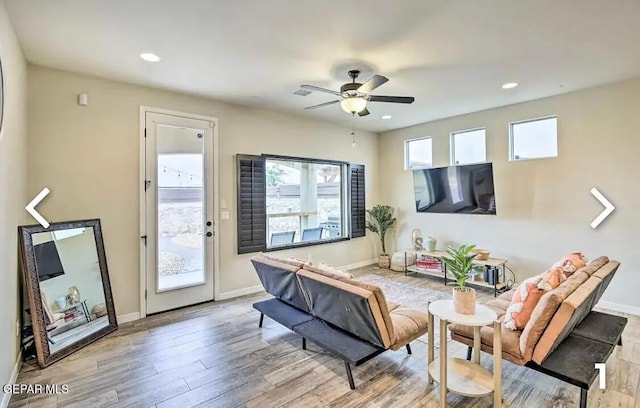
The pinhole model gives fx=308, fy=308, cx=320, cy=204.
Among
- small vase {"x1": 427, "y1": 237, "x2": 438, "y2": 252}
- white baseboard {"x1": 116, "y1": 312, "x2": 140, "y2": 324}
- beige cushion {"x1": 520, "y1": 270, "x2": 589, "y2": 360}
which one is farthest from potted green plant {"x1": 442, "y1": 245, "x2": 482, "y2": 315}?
white baseboard {"x1": 116, "y1": 312, "x2": 140, "y2": 324}

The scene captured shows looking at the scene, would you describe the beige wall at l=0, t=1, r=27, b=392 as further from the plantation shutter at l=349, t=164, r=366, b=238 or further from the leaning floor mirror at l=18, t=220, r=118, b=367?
the plantation shutter at l=349, t=164, r=366, b=238

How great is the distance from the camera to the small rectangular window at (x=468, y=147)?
17.5 ft

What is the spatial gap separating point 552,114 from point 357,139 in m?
3.31

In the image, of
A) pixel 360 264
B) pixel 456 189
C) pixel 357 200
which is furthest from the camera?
pixel 360 264

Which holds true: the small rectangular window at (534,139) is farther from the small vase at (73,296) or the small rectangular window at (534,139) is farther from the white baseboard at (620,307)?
the small vase at (73,296)

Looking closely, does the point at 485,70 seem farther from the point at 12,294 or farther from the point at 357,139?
the point at 12,294

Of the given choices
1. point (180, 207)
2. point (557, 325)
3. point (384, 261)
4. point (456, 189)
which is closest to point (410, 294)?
point (384, 261)

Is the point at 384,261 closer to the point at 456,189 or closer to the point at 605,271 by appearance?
the point at 456,189

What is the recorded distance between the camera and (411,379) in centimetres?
254

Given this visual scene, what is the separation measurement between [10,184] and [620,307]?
6.78 metres

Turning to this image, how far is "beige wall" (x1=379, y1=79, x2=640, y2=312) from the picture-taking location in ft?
Result: 13.0

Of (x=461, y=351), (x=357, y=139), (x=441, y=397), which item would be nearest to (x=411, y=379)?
(x=441, y=397)

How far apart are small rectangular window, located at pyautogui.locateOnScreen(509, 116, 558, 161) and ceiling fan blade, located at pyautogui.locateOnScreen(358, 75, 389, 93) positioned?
3108mm

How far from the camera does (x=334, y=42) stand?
2.87 m
